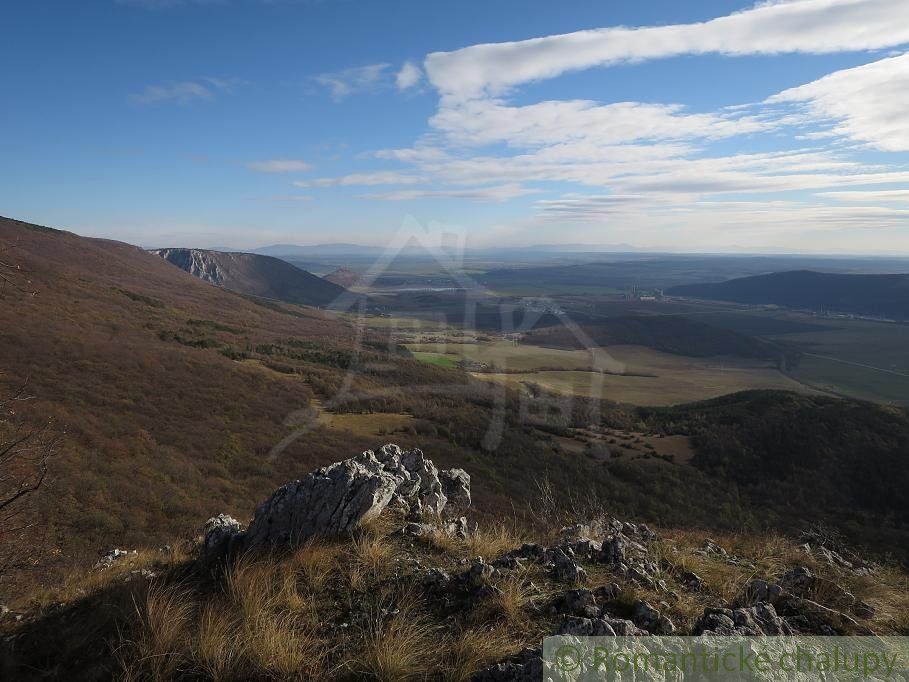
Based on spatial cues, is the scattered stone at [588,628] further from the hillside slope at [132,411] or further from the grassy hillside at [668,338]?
the grassy hillside at [668,338]

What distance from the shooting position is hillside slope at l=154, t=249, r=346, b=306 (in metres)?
174

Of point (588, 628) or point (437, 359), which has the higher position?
point (588, 628)

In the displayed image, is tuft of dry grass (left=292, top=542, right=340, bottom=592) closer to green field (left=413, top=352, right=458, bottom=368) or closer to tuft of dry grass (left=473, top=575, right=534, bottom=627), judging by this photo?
tuft of dry grass (left=473, top=575, right=534, bottom=627)

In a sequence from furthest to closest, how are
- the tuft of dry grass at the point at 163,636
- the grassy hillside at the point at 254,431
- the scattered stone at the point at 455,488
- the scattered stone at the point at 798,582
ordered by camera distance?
the grassy hillside at the point at 254,431, the scattered stone at the point at 455,488, the scattered stone at the point at 798,582, the tuft of dry grass at the point at 163,636

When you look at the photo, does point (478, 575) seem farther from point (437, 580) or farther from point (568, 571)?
point (568, 571)

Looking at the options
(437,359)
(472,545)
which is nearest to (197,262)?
(437,359)

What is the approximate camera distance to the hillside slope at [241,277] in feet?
571

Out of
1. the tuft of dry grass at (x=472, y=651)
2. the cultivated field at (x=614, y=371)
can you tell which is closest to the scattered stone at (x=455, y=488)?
the tuft of dry grass at (x=472, y=651)

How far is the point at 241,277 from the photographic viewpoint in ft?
615

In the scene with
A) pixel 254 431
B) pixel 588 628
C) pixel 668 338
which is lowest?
pixel 668 338

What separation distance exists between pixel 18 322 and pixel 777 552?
43.8 m

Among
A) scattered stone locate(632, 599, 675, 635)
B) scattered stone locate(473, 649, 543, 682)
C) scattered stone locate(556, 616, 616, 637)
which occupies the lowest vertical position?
scattered stone locate(632, 599, 675, 635)

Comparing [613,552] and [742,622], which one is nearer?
[742,622]

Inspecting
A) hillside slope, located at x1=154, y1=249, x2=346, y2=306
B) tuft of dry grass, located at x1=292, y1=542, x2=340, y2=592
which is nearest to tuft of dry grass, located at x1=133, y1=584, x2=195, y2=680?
tuft of dry grass, located at x1=292, y1=542, x2=340, y2=592
